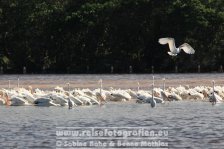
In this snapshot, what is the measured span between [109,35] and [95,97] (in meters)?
54.5

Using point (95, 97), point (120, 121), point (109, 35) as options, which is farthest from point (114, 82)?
point (109, 35)

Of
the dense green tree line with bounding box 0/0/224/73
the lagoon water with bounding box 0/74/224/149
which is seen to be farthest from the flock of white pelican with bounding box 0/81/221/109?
the dense green tree line with bounding box 0/0/224/73

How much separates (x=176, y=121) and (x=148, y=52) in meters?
63.1

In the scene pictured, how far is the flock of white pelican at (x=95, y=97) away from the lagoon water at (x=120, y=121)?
2.27 ft

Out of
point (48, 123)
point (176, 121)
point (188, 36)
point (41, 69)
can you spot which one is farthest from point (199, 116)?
point (41, 69)

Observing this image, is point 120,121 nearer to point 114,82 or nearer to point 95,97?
point 95,97

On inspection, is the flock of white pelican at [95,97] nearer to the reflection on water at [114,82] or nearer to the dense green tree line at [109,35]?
the reflection on water at [114,82]

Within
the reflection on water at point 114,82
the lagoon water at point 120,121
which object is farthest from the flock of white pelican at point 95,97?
the reflection on water at point 114,82

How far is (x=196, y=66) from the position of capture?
98.2 metres

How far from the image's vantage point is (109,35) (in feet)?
336

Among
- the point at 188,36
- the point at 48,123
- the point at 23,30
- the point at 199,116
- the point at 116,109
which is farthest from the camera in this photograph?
the point at 23,30

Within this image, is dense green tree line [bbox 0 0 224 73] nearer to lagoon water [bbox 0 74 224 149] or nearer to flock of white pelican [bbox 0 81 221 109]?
flock of white pelican [bbox 0 81 221 109]

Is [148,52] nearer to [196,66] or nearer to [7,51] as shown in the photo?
[196,66]

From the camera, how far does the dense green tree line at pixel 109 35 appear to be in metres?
98.5
